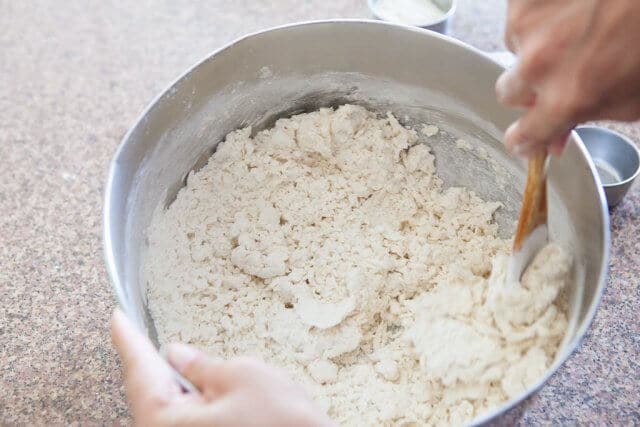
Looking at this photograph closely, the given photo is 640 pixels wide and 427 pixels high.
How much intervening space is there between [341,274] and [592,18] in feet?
1.74

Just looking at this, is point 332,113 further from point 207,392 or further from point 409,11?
point 207,392

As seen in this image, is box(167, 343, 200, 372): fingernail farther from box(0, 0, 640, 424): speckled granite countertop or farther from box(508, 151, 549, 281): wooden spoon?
box(508, 151, 549, 281): wooden spoon

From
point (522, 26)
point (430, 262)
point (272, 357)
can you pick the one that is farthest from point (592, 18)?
point (272, 357)

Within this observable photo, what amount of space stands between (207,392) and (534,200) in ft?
1.51

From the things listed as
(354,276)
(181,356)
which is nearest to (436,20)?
(354,276)

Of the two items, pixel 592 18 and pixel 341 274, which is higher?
pixel 592 18

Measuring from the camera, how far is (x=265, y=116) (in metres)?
1.09

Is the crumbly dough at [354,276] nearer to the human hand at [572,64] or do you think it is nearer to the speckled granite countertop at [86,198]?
the speckled granite countertop at [86,198]

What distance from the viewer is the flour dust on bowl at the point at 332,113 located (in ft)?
2.73

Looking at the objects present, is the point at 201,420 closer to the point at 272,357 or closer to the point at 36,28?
the point at 272,357

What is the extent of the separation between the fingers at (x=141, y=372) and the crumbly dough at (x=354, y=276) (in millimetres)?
209

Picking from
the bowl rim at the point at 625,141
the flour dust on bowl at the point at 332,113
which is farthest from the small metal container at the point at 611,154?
the flour dust on bowl at the point at 332,113

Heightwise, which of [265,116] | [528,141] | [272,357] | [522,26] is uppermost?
[522,26]

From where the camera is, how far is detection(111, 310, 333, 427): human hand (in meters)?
0.59
